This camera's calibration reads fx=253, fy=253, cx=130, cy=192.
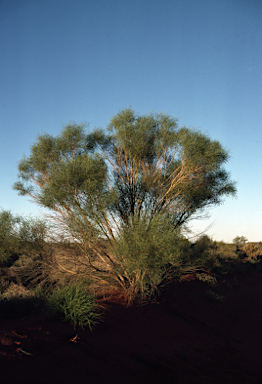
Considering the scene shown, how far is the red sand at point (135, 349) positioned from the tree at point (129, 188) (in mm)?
1475

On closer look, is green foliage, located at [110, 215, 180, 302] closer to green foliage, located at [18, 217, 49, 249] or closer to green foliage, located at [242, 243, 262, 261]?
green foliage, located at [18, 217, 49, 249]

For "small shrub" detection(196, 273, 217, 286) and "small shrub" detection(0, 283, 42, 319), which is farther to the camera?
"small shrub" detection(196, 273, 217, 286)

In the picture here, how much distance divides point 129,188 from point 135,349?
19.1 feet

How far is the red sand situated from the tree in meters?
1.47

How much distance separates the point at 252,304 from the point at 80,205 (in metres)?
9.68

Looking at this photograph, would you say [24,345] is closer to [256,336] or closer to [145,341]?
[145,341]

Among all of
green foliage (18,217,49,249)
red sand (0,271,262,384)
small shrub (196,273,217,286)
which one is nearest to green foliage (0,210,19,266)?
green foliage (18,217,49,249)

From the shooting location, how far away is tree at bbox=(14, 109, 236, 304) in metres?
7.90

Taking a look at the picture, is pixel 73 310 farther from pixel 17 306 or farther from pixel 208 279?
pixel 208 279

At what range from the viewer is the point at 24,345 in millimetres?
4332

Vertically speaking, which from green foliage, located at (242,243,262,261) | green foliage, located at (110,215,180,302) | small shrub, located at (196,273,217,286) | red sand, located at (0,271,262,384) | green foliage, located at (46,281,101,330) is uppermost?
green foliage, located at (242,243,262,261)

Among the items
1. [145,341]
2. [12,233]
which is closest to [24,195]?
[12,233]

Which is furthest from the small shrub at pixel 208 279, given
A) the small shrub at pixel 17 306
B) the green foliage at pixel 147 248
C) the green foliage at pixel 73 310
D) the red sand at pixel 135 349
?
the small shrub at pixel 17 306

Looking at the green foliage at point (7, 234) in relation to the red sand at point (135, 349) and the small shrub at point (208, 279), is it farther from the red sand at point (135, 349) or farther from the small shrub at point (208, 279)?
the small shrub at point (208, 279)
